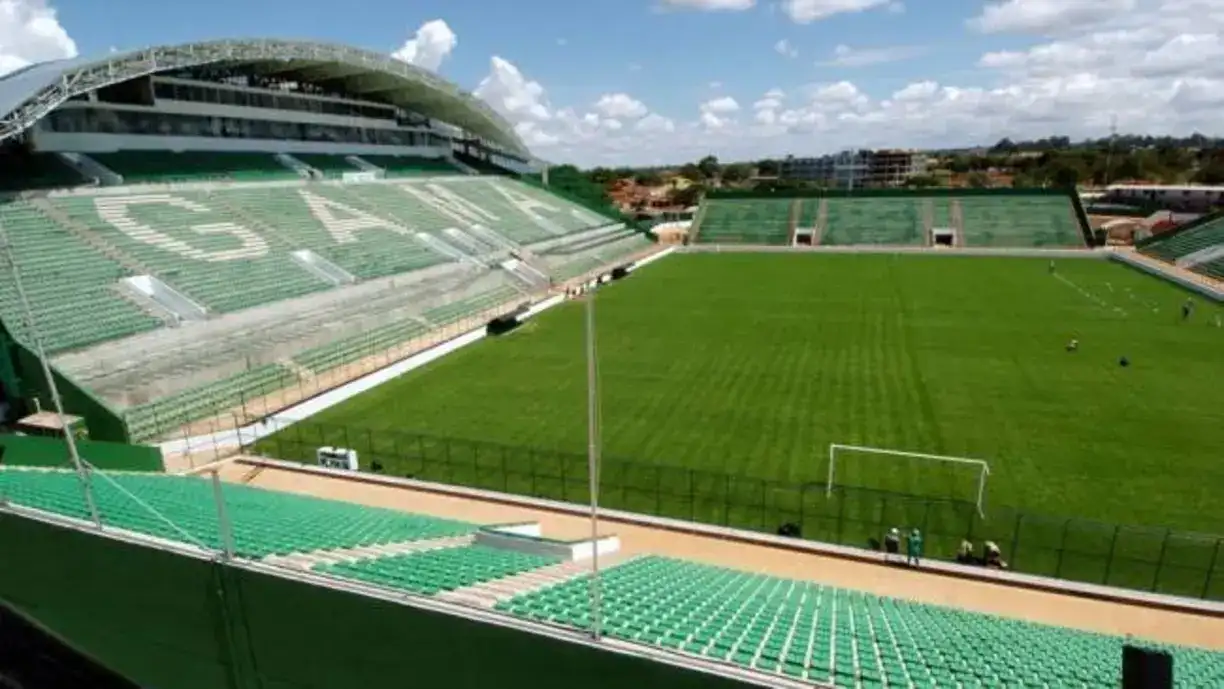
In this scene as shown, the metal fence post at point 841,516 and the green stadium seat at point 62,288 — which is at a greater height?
the green stadium seat at point 62,288

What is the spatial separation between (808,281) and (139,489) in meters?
42.9

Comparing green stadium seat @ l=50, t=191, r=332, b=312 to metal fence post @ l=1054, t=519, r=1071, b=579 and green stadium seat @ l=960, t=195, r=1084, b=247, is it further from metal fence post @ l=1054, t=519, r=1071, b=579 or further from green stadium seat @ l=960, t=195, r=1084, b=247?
green stadium seat @ l=960, t=195, r=1084, b=247

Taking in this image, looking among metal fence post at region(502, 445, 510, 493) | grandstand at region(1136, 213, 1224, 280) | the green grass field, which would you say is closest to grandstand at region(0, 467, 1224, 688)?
metal fence post at region(502, 445, 510, 493)

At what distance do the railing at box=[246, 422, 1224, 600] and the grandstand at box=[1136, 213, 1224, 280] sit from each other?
41.2m

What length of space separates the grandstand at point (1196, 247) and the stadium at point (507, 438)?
0.38 m

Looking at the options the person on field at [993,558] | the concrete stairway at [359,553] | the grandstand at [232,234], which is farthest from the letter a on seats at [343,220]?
the person on field at [993,558]

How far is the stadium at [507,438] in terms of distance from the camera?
8.35m

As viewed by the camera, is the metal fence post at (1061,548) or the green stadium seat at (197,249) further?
the green stadium seat at (197,249)

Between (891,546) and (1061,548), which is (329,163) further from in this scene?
(1061,548)

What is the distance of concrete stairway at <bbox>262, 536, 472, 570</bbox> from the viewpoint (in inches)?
342

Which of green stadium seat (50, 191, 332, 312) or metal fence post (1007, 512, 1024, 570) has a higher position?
green stadium seat (50, 191, 332, 312)

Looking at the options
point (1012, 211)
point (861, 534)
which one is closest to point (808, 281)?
point (1012, 211)

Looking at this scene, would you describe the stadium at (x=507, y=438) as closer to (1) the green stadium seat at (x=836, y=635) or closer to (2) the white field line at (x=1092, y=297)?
(1) the green stadium seat at (x=836, y=635)

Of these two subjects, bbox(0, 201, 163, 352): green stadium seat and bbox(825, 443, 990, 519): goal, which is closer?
bbox(825, 443, 990, 519): goal
